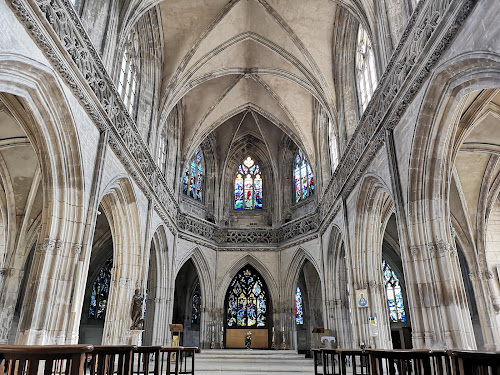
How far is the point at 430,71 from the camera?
8391 mm

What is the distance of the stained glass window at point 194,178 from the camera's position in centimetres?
2131

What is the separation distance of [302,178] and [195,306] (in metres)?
9.54

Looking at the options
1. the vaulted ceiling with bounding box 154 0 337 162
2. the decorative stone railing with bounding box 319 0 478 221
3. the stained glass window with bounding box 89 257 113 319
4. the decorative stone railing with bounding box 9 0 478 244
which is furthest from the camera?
the stained glass window with bounding box 89 257 113 319

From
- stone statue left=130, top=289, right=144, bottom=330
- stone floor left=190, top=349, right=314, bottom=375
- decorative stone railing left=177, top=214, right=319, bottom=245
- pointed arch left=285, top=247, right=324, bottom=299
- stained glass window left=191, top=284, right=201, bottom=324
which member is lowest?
stone floor left=190, top=349, right=314, bottom=375

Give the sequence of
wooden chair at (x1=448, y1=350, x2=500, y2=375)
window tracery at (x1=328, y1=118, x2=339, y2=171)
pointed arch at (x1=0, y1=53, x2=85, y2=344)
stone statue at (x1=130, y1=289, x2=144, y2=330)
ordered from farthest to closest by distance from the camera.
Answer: window tracery at (x1=328, y1=118, x2=339, y2=171)
stone statue at (x1=130, y1=289, x2=144, y2=330)
pointed arch at (x1=0, y1=53, x2=85, y2=344)
wooden chair at (x1=448, y1=350, x2=500, y2=375)

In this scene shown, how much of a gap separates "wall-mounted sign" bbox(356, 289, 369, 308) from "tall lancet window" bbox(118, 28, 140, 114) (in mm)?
9565

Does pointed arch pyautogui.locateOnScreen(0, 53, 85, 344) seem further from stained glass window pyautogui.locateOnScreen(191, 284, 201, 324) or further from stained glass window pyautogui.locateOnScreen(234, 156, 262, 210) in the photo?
stained glass window pyautogui.locateOnScreen(191, 284, 201, 324)

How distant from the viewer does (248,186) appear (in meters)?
23.6

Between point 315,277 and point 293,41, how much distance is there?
12541 mm

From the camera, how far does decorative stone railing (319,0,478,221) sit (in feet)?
25.0

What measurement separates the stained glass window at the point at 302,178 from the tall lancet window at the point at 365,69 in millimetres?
7299

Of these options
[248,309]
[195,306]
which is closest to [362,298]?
[248,309]

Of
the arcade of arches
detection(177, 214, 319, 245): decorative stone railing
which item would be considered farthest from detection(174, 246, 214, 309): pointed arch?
detection(177, 214, 319, 245): decorative stone railing

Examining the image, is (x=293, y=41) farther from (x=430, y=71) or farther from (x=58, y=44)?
(x=58, y=44)
